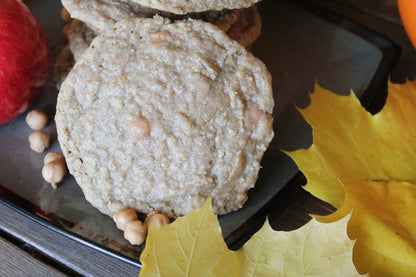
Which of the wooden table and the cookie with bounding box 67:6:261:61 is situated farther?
the cookie with bounding box 67:6:261:61

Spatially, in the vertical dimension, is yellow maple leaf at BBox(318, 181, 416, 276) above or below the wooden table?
above

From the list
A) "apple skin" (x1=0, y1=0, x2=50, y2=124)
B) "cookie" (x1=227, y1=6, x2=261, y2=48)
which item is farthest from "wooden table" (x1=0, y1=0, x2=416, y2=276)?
"cookie" (x1=227, y1=6, x2=261, y2=48)

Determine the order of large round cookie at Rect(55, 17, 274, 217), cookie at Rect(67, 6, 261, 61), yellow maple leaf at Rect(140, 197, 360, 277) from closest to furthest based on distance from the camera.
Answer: yellow maple leaf at Rect(140, 197, 360, 277) → large round cookie at Rect(55, 17, 274, 217) → cookie at Rect(67, 6, 261, 61)

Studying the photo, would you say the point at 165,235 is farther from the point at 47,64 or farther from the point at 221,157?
the point at 47,64

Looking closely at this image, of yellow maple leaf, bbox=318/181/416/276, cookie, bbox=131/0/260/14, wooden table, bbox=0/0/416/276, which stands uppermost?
cookie, bbox=131/0/260/14

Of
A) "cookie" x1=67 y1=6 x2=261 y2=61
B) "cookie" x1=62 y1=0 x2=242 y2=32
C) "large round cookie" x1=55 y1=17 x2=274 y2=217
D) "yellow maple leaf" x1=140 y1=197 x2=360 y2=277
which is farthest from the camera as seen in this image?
"cookie" x1=67 y1=6 x2=261 y2=61

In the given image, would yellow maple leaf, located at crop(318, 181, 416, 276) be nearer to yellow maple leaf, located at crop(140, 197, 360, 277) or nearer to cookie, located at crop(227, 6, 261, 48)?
yellow maple leaf, located at crop(140, 197, 360, 277)

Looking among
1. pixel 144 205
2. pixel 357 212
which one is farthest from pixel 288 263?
pixel 144 205

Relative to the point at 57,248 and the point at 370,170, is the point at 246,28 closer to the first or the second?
the point at 370,170
